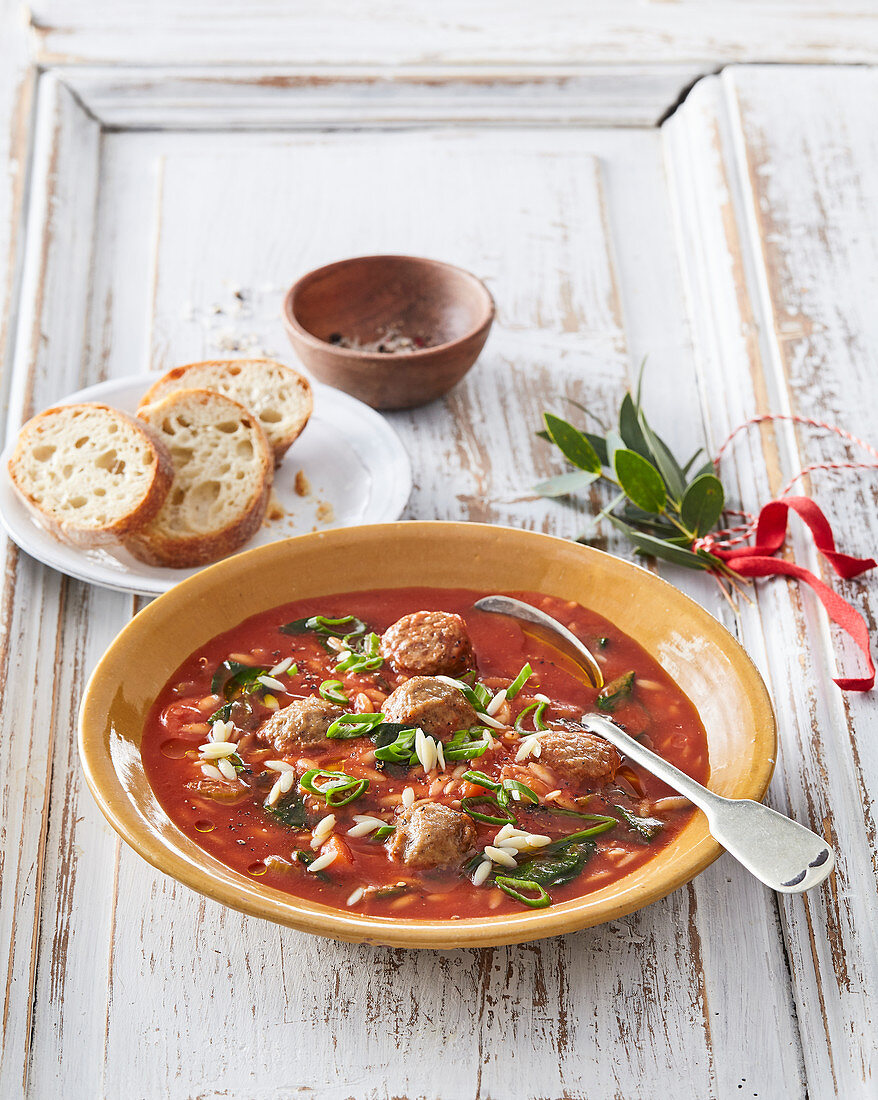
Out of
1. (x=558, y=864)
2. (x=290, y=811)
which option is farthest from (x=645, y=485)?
(x=290, y=811)

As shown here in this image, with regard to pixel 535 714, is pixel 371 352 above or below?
above

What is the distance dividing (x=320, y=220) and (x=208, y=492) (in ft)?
5.34

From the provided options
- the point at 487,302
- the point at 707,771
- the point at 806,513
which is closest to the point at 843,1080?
the point at 707,771

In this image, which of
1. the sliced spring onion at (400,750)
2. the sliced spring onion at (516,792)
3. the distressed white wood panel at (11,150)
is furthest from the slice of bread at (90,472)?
the sliced spring onion at (516,792)

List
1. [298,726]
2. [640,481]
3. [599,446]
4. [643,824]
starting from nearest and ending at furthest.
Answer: [643,824] → [298,726] → [640,481] → [599,446]

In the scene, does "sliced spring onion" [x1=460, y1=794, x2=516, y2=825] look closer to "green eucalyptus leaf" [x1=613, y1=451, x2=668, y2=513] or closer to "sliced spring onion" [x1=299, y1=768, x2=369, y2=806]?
"sliced spring onion" [x1=299, y1=768, x2=369, y2=806]

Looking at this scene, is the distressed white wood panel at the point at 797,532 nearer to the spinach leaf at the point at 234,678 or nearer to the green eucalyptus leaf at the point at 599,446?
the green eucalyptus leaf at the point at 599,446

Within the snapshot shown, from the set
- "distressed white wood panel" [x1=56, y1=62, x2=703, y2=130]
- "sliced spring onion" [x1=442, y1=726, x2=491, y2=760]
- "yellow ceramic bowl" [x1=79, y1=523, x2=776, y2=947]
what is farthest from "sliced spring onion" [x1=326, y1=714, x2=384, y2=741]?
"distressed white wood panel" [x1=56, y1=62, x2=703, y2=130]

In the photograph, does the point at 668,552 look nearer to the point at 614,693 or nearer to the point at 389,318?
the point at 614,693

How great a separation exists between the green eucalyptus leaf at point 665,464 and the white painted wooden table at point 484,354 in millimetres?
238

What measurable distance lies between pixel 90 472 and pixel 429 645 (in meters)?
1.09

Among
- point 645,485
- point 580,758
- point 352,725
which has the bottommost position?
point 580,758

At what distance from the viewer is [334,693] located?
2330mm

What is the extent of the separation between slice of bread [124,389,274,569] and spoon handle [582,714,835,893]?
52.9 inches
